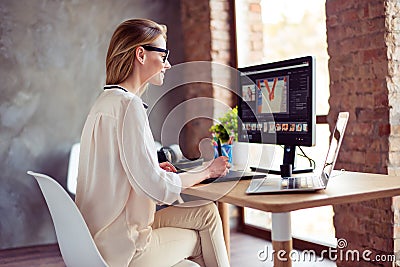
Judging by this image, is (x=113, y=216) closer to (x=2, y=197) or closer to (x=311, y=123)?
(x=311, y=123)

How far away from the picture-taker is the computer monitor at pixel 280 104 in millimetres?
2254

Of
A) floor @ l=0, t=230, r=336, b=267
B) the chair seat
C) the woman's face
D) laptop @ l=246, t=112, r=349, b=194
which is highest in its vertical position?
the woman's face

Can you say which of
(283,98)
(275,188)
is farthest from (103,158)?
(283,98)

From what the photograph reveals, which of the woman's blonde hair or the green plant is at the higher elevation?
the woman's blonde hair

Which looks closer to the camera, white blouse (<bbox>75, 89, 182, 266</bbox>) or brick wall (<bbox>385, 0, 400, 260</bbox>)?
white blouse (<bbox>75, 89, 182, 266</bbox>)

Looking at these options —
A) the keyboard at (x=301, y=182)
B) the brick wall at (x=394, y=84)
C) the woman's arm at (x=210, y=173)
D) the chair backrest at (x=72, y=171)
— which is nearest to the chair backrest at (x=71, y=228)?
the woman's arm at (x=210, y=173)

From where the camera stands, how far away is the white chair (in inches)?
73.5

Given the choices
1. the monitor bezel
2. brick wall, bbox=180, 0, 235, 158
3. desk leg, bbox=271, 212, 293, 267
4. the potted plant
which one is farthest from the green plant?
brick wall, bbox=180, 0, 235, 158

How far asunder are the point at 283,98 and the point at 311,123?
0.63 feet

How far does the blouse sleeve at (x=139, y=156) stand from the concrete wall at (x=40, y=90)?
2554mm

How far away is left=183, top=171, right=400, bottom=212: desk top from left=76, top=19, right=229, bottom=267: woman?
0.09 metres

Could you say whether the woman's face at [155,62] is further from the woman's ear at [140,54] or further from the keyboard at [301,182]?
the keyboard at [301,182]

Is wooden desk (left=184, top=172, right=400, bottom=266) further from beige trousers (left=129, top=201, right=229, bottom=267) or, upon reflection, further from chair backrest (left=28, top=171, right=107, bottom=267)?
chair backrest (left=28, top=171, right=107, bottom=267)

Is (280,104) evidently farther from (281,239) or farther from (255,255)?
(255,255)
